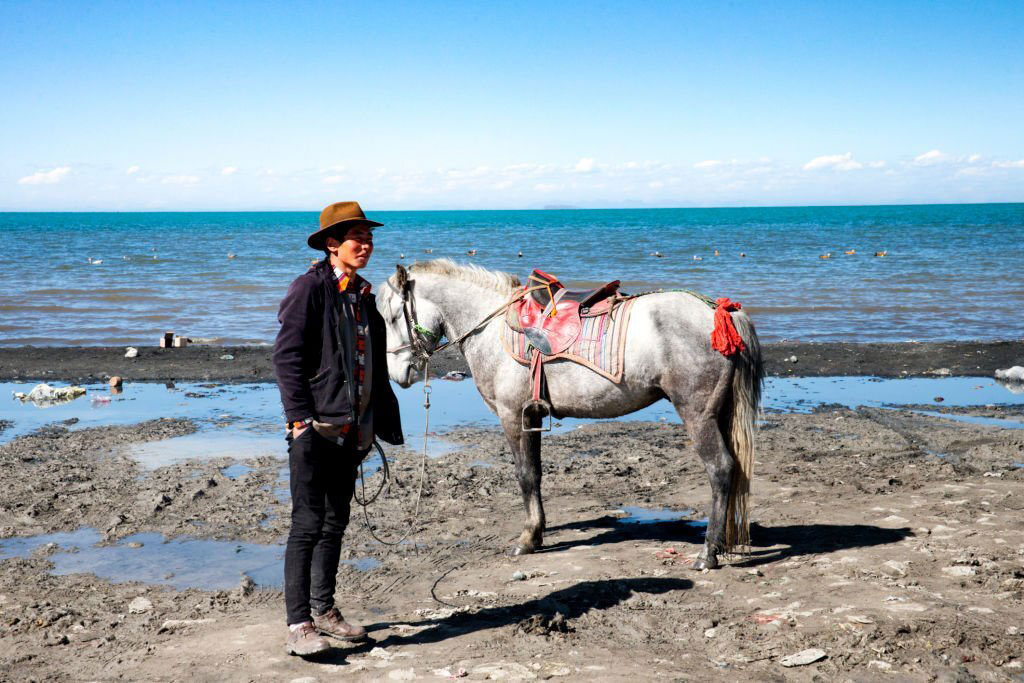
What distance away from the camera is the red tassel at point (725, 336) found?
544cm

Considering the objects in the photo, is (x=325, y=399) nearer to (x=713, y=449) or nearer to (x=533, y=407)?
(x=533, y=407)

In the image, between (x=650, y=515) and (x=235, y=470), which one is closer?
(x=650, y=515)

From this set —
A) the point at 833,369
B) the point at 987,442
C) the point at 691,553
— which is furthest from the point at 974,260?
the point at 691,553

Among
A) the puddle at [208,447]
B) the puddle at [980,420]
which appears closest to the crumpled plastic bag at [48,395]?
the puddle at [208,447]

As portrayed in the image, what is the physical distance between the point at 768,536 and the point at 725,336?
6.02ft

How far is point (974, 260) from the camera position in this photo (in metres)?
38.5

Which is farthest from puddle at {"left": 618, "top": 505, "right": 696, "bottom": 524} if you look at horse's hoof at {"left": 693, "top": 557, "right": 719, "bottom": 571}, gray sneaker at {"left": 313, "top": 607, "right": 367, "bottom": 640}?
gray sneaker at {"left": 313, "top": 607, "right": 367, "bottom": 640}

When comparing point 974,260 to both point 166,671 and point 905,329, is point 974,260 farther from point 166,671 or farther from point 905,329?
point 166,671

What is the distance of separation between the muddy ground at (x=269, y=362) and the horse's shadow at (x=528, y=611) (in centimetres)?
859

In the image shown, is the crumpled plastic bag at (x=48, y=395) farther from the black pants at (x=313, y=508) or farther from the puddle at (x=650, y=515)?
the black pants at (x=313, y=508)

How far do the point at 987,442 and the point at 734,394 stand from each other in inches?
188

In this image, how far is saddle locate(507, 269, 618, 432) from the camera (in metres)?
5.92

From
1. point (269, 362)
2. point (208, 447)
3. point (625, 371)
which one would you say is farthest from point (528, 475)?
point (269, 362)

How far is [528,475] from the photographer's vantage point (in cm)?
625
